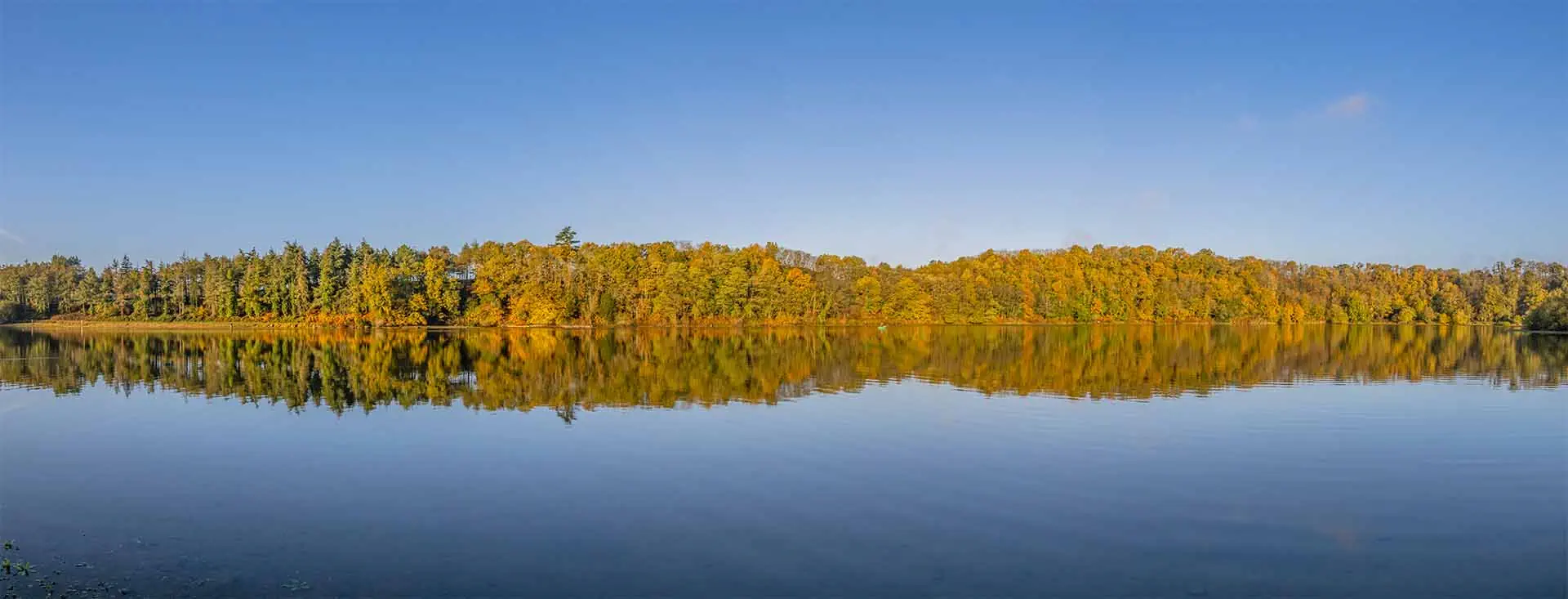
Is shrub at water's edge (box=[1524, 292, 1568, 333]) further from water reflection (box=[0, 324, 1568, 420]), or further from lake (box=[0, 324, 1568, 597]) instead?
lake (box=[0, 324, 1568, 597])

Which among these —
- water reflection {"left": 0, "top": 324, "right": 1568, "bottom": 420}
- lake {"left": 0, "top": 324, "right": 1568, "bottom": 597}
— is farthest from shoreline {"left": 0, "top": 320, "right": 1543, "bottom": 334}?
lake {"left": 0, "top": 324, "right": 1568, "bottom": 597}

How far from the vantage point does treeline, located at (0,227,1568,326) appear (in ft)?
260

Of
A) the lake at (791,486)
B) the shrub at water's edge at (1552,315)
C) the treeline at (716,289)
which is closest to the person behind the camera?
the lake at (791,486)

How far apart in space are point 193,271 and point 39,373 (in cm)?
6889

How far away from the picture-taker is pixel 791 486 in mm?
A: 12016

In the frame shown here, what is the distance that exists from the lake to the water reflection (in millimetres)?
434

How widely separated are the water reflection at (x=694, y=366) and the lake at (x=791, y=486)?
0.43 meters

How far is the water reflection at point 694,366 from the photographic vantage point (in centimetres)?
2373

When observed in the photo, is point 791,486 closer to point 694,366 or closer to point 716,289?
point 694,366

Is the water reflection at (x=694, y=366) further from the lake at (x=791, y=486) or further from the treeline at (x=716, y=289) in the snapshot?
the treeline at (x=716, y=289)

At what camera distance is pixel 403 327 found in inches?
2958

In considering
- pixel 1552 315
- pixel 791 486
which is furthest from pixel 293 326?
pixel 1552 315

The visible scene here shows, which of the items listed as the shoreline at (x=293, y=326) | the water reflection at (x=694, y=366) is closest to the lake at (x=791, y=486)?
the water reflection at (x=694, y=366)

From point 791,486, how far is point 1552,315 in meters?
93.1
